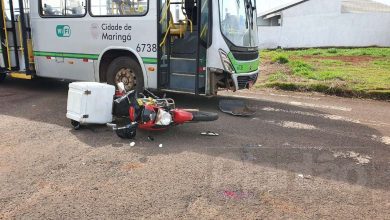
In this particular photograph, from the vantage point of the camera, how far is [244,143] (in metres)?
5.82

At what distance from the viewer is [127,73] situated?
8.34m

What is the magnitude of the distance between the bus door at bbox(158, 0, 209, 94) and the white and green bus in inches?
0.7

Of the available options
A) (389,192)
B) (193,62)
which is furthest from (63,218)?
(193,62)

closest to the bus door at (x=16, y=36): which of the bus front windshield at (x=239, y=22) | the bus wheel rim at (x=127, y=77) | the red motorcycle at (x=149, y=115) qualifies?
the bus wheel rim at (x=127, y=77)

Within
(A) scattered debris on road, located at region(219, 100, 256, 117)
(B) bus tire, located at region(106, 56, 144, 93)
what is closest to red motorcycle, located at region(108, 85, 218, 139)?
(A) scattered debris on road, located at region(219, 100, 256, 117)

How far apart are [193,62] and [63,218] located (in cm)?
461

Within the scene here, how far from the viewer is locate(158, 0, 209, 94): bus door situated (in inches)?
293

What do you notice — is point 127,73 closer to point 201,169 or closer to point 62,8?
point 62,8

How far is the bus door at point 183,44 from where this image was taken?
24.4 ft

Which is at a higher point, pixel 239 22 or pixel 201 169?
pixel 239 22

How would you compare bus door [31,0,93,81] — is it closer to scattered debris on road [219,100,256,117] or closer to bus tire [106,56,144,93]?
bus tire [106,56,144,93]

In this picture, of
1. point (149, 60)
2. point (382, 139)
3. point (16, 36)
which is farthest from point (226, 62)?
point (16, 36)

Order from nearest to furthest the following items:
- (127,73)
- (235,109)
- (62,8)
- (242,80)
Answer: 1. (235,109)
2. (242,80)
3. (127,73)
4. (62,8)

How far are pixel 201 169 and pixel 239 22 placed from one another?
4016 mm
